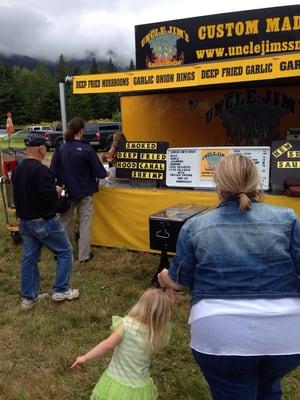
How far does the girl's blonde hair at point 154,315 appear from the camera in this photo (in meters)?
2.51

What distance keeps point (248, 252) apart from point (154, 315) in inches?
30.5

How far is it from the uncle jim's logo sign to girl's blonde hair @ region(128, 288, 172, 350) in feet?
21.7

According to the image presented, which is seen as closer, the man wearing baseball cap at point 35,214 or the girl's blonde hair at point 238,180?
the girl's blonde hair at point 238,180

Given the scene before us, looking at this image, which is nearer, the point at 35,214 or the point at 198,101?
the point at 35,214

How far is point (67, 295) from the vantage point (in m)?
4.94

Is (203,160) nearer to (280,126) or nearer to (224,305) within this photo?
(280,126)

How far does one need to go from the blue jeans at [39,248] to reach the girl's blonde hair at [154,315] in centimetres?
223

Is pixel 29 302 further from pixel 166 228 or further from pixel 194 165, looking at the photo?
pixel 194 165

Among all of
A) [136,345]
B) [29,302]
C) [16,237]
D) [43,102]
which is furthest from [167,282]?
[43,102]

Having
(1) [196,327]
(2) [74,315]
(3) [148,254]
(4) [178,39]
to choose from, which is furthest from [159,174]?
(1) [196,327]

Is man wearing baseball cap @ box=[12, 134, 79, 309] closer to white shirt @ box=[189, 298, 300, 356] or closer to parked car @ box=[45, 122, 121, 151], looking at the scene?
white shirt @ box=[189, 298, 300, 356]

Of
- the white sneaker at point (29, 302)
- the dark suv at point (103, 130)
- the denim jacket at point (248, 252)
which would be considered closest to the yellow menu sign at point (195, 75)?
the white sneaker at point (29, 302)

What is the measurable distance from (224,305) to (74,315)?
286 centimetres

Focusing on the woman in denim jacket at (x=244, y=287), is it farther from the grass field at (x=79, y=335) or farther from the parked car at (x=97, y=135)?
the parked car at (x=97, y=135)
